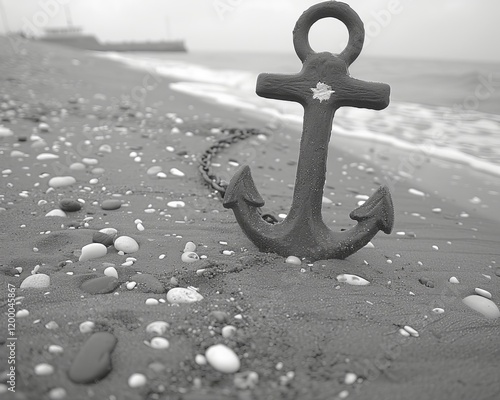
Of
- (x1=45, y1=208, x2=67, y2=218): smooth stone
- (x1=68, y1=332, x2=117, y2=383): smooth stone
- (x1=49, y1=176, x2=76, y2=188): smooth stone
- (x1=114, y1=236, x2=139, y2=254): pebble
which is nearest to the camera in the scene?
(x1=68, y1=332, x2=117, y2=383): smooth stone

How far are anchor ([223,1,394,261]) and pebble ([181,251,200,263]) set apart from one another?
11.6 inches

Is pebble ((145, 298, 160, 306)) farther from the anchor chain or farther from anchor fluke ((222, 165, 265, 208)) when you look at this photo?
the anchor chain

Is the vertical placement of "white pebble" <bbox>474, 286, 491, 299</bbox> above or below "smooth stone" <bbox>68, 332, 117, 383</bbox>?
below

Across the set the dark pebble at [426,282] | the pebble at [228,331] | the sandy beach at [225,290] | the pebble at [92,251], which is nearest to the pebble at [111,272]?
the sandy beach at [225,290]

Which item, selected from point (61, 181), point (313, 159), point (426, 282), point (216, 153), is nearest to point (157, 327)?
point (313, 159)

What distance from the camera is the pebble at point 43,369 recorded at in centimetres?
118

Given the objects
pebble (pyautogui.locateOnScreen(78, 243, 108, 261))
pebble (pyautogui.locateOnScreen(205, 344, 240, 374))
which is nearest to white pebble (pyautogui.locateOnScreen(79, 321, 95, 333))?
pebble (pyautogui.locateOnScreen(205, 344, 240, 374))

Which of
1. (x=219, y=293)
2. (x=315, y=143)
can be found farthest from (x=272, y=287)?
(x=315, y=143)

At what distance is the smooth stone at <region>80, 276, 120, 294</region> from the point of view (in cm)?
167

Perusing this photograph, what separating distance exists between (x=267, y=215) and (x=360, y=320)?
2.98ft

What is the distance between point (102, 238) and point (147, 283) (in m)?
0.52

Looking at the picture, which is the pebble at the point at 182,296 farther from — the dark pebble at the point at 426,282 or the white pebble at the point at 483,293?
the white pebble at the point at 483,293

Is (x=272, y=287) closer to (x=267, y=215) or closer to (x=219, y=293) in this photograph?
(x=219, y=293)

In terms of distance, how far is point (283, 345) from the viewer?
1402 millimetres
